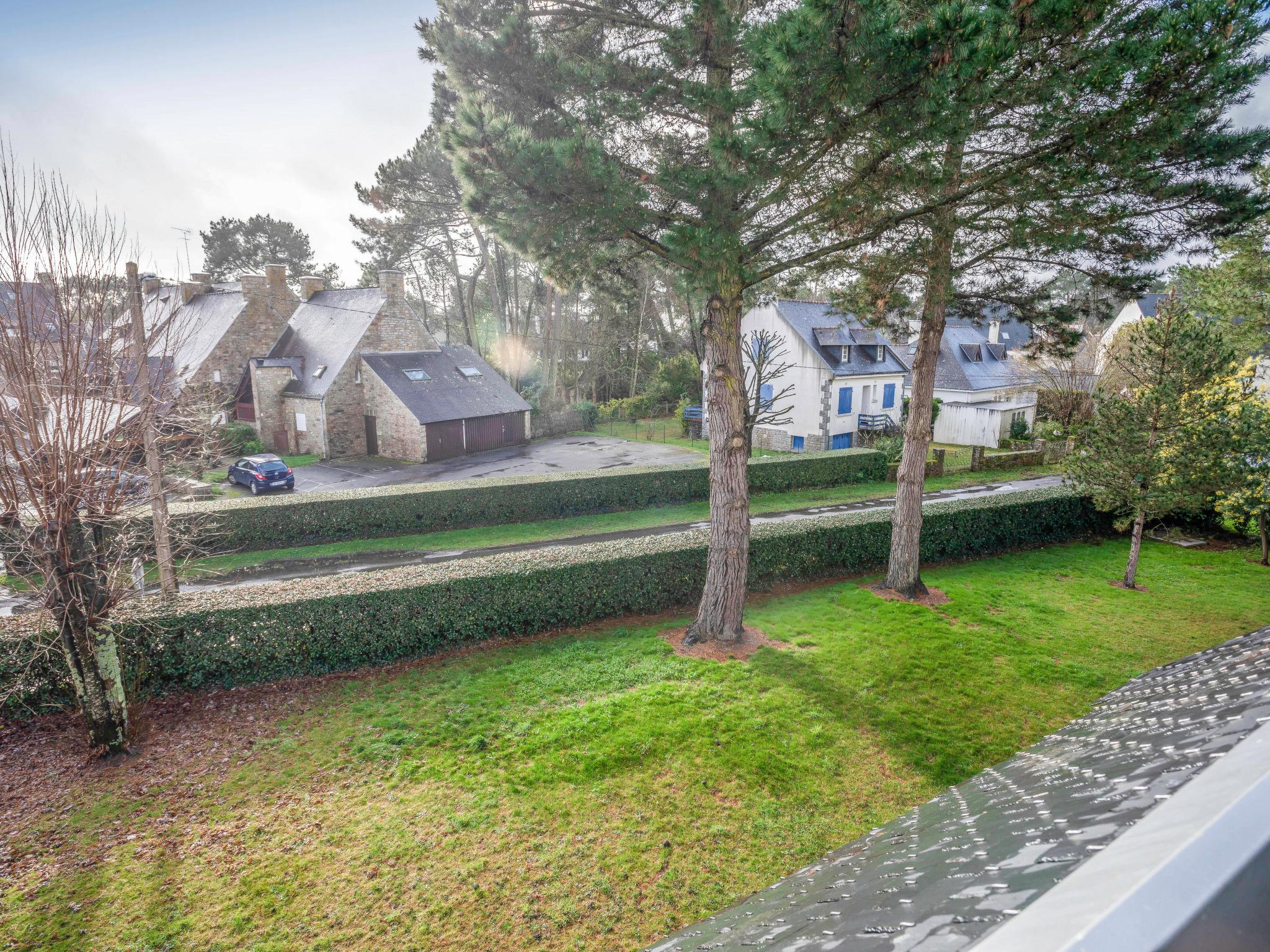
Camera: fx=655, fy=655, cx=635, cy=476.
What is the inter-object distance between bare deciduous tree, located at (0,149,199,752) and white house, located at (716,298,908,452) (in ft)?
81.2

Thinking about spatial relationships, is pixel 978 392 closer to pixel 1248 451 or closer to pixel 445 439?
pixel 1248 451

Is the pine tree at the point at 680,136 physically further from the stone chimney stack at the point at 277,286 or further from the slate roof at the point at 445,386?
the stone chimney stack at the point at 277,286

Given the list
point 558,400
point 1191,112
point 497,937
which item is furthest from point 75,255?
point 558,400

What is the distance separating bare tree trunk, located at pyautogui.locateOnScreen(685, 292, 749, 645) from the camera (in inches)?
384

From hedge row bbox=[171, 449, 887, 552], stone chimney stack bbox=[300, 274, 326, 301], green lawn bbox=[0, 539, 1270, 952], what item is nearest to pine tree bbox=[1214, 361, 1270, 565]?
green lawn bbox=[0, 539, 1270, 952]

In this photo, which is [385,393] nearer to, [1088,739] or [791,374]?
[791,374]

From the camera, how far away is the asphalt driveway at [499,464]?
82.9 feet

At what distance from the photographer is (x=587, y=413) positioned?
39.2 meters

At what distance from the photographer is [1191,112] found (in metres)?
6.98

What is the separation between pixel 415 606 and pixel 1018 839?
9.81 metres

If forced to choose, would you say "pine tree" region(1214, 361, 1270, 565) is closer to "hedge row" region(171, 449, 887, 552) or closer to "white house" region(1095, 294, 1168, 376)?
"hedge row" region(171, 449, 887, 552)

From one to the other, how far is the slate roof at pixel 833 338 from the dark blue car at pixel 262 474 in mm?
20945

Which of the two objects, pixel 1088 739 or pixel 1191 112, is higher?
pixel 1191 112

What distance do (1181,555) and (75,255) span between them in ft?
72.9
